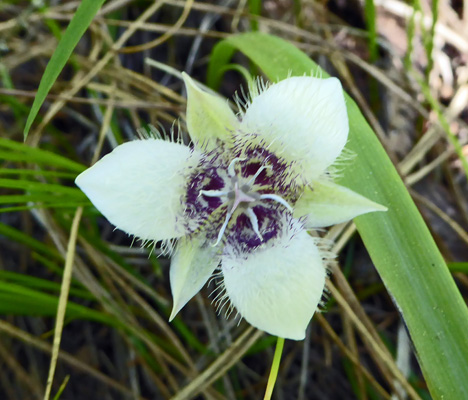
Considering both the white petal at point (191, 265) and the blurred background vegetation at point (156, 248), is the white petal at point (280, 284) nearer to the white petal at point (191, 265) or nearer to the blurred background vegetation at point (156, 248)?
the white petal at point (191, 265)

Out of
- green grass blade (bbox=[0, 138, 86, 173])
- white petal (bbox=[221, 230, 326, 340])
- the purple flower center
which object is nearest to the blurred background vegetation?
green grass blade (bbox=[0, 138, 86, 173])

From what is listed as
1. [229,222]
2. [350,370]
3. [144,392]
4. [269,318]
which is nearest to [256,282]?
[269,318]

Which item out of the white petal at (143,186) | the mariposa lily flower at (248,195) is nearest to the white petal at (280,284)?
the mariposa lily flower at (248,195)

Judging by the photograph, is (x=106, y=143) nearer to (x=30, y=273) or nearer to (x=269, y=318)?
(x=30, y=273)

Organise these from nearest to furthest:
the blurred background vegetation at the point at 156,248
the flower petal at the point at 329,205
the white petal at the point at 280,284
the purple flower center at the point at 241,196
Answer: the white petal at the point at 280,284, the flower petal at the point at 329,205, the purple flower center at the point at 241,196, the blurred background vegetation at the point at 156,248

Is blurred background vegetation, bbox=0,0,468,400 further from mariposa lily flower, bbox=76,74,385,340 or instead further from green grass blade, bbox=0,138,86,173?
mariposa lily flower, bbox=76,74,385,340

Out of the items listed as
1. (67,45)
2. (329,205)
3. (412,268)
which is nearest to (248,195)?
(329,205)
